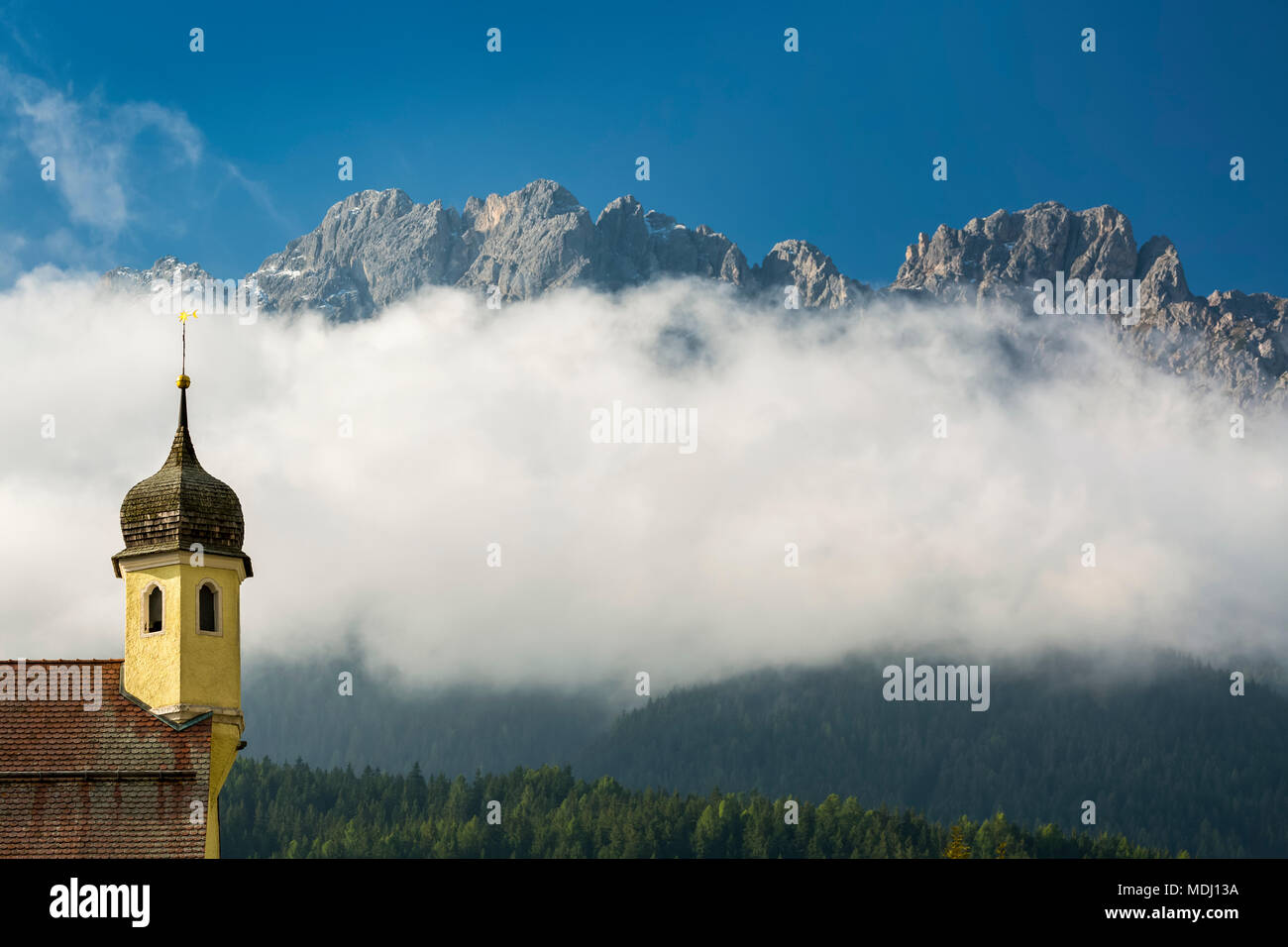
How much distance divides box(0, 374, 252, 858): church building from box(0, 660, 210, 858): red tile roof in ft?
0.13

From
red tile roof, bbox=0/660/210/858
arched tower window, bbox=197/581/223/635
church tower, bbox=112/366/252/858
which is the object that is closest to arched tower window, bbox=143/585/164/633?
church tower, bbox=112/366/252/858

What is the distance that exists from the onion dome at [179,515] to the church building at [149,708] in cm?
5

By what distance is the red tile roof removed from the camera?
189 feet

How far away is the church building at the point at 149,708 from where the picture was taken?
58.2 meters

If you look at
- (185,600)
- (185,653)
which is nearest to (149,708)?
(185,653)

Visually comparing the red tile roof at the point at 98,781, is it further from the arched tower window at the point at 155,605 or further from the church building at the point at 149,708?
the arched tower window at the point at 155,605

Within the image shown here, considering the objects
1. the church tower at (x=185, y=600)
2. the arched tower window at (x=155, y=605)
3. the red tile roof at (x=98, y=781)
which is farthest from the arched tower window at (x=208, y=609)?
the red tile roof at (x=98, y=781)

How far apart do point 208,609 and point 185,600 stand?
125 cm

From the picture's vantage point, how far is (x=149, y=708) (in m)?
62.8

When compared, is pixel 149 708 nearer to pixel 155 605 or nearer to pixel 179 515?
pixel 155 605
